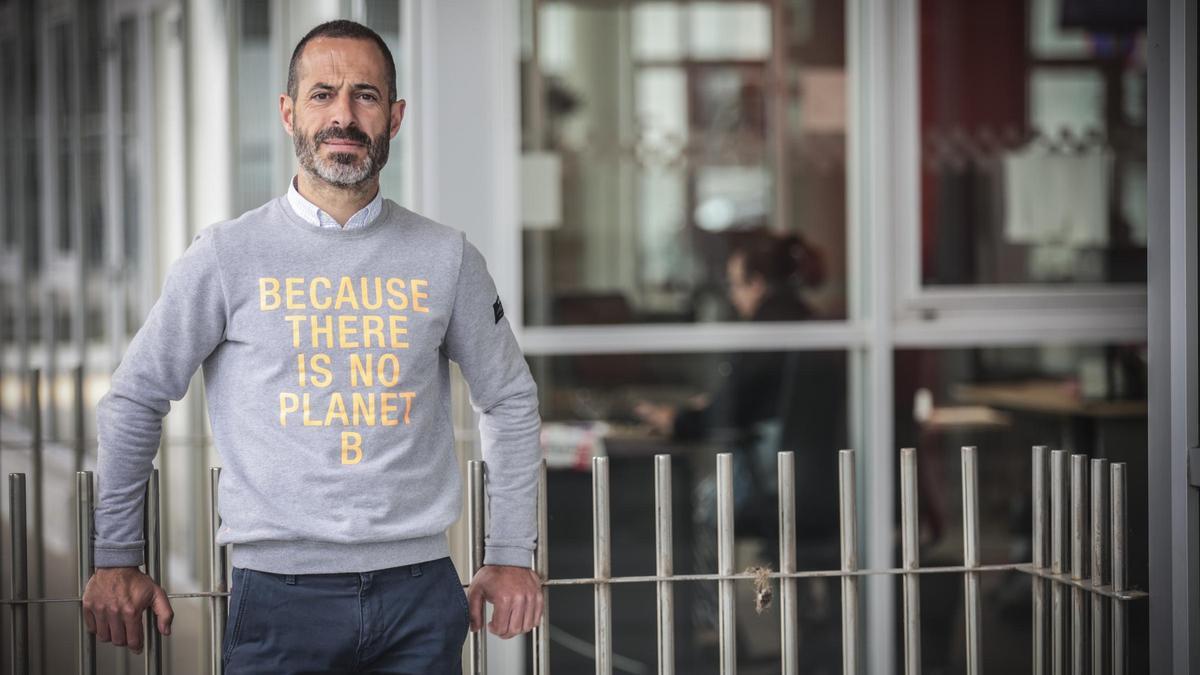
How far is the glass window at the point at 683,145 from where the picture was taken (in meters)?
5.33

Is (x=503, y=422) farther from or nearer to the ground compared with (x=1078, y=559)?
farther from the ground

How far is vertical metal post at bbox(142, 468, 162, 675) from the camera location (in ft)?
8.16

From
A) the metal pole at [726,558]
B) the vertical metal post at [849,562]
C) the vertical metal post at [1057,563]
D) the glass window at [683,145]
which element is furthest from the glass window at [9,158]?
the vertical metal post at [1057,563]

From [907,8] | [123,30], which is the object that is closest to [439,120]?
[123,30]

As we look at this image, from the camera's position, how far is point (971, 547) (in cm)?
280

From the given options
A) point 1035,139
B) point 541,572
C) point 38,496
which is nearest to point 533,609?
point 541,572

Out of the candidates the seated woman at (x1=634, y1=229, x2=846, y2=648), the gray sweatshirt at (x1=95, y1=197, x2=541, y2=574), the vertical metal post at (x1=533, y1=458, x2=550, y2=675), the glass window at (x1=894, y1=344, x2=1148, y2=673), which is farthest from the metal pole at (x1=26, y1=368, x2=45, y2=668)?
→ the glass window at (x1=894, y1=344, x2=1148, y2=673)

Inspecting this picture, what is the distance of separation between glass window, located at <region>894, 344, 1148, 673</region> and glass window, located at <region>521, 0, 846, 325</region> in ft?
2.01

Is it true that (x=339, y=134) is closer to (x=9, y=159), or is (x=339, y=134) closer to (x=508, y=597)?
(x=508, y=597)

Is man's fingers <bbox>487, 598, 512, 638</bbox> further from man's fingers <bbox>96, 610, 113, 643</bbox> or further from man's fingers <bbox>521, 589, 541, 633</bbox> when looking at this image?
man's fingers <bbox>96, 610, 113, 643</bbox>

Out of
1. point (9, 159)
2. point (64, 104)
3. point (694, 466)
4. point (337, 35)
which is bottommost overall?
point (694, 466)

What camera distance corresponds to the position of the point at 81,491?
8.22 feet

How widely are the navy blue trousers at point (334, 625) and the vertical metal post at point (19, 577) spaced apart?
538 millimetres

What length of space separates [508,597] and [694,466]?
3037 mm
